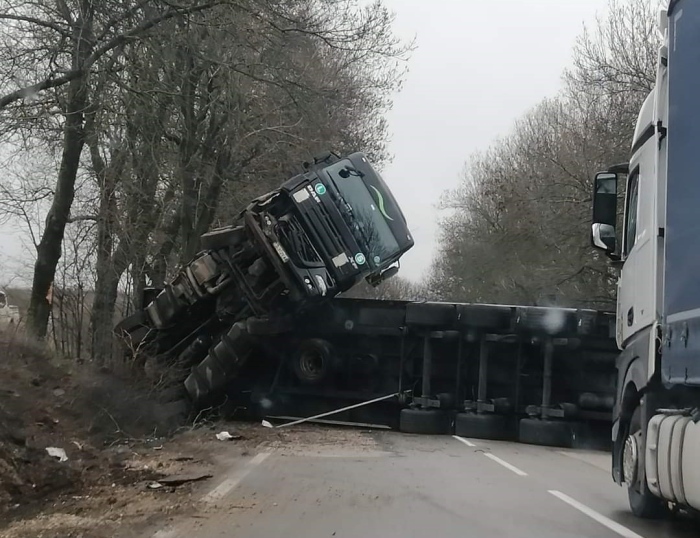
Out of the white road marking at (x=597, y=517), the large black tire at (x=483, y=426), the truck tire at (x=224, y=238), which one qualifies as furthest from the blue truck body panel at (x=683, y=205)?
the truck tire at (x=224, y=238)

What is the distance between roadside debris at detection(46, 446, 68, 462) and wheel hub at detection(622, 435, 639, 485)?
5.45 m

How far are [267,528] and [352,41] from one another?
37.6ft

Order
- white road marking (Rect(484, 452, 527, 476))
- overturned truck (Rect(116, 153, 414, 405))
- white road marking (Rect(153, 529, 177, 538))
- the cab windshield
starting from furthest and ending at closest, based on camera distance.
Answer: the cab windshield → overturned truck (Rect(116, 153, 414, 405)) → white road marking (Rect(484, 452, 527, 476)) → white road marking (Rect(153, 529, 177, 538))

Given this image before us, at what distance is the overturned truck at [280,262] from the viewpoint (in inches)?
520

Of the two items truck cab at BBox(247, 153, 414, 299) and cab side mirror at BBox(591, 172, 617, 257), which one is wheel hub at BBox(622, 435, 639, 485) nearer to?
cab side mirror at BBox(591, 172, 617, 257)

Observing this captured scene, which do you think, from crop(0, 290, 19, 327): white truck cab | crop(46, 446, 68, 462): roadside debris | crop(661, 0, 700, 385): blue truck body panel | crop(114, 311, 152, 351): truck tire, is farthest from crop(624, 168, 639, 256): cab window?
crop(0, 290, 19, 327): white truck cab

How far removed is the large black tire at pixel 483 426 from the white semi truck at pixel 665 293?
5.68m

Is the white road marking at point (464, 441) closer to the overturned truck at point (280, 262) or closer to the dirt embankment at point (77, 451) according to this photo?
the overturned truck at point (280, 262)

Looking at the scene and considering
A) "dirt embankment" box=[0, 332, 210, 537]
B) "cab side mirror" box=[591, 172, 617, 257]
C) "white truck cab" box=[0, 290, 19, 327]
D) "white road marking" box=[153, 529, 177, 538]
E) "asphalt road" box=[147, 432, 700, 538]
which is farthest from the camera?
"white truck cab" box=[0, 290, 19, 327]

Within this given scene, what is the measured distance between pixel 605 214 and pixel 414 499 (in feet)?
10.9

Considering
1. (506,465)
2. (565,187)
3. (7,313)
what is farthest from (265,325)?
(565,187)

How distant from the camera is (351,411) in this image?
14.9m

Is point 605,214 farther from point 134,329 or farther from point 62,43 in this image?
point 134,329

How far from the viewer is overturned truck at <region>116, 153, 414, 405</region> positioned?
1321 centimetres
